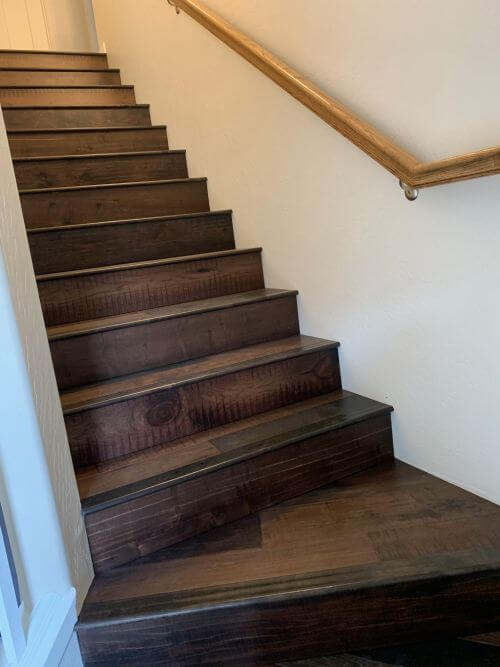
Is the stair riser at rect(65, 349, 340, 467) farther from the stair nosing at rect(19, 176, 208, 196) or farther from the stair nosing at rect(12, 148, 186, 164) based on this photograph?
the stair nosing at rect(12, 148, 186, 164)

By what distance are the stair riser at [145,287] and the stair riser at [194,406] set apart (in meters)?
0.44

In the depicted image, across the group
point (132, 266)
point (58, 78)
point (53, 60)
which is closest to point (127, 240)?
point (132, 266)

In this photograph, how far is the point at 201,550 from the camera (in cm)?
112

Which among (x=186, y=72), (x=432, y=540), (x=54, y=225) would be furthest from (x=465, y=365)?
(x=186, y=72)

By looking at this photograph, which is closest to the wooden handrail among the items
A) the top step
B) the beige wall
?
the top step

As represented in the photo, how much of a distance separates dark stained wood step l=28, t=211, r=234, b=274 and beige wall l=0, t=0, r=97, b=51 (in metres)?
2.93

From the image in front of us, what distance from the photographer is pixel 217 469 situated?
1.18 meters

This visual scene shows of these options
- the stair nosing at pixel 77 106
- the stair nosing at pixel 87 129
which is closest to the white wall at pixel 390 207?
the stair nosing at pixel 87 129

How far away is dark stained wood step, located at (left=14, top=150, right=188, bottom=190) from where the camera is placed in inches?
80.1

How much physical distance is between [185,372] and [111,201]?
94 centimetres

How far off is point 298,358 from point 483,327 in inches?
21.4

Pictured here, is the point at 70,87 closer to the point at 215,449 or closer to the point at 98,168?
the point at 98,168

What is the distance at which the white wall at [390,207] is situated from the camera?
1095 mm

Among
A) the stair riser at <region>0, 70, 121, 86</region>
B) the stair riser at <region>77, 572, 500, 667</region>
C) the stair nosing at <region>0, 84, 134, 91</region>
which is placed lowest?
the stair riser at <region>77, 572, 500, 667</region>
